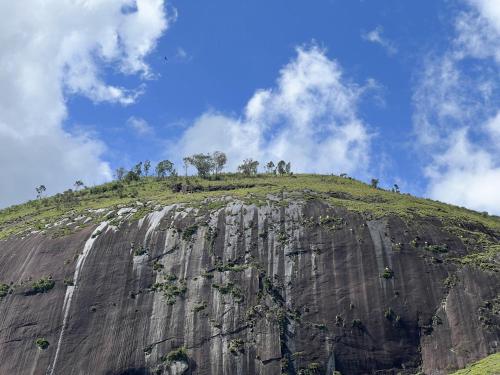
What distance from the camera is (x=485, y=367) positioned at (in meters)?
49.4

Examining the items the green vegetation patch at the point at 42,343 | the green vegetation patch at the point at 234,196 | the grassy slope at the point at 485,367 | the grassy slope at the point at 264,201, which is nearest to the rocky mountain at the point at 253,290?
the green vegetation patch at the point at 42,343

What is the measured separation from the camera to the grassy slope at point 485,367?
47156 millimetres

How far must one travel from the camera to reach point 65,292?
2501 inches

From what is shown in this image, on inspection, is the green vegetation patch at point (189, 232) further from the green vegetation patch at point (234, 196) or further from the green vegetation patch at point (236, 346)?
the green vegetation patch at point (236, 346)

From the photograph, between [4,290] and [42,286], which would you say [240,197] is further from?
[4,290]

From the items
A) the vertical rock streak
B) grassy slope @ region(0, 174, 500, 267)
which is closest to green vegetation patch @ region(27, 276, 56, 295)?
the vertical rock streak

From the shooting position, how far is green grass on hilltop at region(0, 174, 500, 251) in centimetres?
7594

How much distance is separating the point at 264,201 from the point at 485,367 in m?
33.8

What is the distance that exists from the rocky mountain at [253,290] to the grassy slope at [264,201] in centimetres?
72

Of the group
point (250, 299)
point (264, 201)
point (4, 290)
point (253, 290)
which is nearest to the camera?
point (250, 299)

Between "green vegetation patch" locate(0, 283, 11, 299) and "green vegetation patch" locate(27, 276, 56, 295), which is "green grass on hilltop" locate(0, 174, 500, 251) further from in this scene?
"green vegetation patch" locate(27, 276, 56, 295)

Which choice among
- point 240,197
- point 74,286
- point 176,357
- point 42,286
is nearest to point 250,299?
point 176,357

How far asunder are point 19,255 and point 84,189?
43.8 m

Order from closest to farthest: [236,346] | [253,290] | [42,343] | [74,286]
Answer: [236,346], [42,343], [253,290], [74,286]
